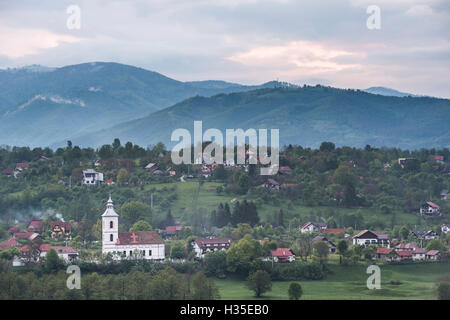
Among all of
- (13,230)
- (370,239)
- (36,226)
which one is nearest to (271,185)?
(370,239)

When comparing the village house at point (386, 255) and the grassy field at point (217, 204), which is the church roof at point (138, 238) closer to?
the grassy field at point (217, 204)

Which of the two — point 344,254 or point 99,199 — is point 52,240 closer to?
point 99,199

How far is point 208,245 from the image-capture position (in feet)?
196

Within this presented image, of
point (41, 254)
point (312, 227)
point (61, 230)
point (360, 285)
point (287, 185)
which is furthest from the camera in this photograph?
point (287, 185)

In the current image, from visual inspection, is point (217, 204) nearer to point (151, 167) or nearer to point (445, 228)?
point (151, 167)

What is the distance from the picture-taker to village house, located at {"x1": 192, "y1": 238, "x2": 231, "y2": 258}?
2319 inches

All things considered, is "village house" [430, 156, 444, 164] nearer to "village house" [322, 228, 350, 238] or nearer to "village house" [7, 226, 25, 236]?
"village house" [322, 228, 350, 238]

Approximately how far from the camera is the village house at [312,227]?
222 feet

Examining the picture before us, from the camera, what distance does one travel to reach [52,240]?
62.2m

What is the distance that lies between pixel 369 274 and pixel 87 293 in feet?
59.4

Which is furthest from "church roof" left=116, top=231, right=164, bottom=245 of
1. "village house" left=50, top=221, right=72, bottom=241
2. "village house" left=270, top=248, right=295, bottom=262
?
"village house" left=270, top=248, right=295, bottom=262

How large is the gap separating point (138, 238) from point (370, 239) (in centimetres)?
1681

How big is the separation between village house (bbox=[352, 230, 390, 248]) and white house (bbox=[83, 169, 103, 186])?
28.4 meters

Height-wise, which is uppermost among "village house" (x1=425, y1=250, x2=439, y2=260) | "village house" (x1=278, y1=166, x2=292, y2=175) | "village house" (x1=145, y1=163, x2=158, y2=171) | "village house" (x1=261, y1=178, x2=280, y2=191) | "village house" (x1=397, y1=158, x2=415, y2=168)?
"village house" (x1=397, y1=158, x2=415, y2=168)
